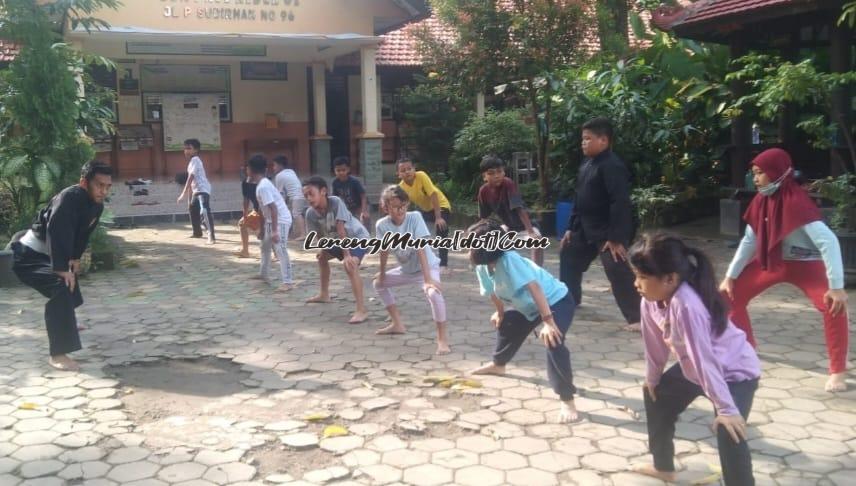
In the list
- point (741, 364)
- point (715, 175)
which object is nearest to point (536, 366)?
point (741, 364)

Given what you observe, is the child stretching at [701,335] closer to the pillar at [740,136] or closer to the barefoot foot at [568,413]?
the barefoot foot at [568,413]

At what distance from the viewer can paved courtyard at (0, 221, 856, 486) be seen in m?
3.95

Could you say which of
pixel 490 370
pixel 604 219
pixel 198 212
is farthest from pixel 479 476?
pixel 198 212

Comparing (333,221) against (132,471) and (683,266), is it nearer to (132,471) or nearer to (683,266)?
(132,471)

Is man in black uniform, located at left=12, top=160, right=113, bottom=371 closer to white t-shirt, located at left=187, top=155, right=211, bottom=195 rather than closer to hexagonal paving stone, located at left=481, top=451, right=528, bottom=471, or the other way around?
hexagonal paving stone, located at left=481, top=451, right=528, bottom=471

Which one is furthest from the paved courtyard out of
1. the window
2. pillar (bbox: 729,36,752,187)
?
the window

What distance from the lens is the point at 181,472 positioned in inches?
154

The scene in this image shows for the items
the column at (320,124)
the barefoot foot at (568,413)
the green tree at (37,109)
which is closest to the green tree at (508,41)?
the green tree at (37,109)

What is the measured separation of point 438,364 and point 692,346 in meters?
2.79

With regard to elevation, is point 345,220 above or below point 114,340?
above

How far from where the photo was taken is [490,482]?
3.78 m

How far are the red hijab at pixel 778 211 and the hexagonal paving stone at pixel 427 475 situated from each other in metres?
2.42

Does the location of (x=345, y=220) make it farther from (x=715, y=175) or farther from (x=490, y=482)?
(x=715, y=175)

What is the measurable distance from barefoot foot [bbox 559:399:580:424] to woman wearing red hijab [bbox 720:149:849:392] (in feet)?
4.08
